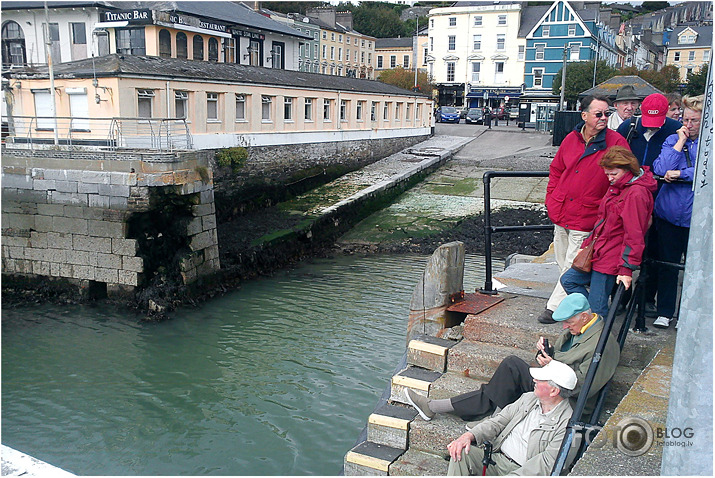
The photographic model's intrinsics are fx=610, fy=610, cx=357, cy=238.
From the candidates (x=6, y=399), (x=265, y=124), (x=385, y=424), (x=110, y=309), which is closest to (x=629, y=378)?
(x=385, y=424)

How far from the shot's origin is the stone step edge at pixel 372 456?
4.52m

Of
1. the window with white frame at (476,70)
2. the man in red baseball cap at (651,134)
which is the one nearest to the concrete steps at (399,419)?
the man in red baseball cap at (651,134)

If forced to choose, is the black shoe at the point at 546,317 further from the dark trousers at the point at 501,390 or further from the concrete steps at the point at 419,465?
the concrete steps at the point at 419,465

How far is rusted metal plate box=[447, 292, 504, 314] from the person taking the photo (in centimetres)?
550

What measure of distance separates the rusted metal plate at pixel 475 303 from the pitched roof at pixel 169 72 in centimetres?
1306

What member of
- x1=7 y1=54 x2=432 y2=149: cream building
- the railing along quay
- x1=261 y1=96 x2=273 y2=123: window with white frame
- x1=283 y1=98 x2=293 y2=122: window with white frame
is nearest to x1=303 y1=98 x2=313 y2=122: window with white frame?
x1=7 y1=54 x2=432 y2=149: cream building

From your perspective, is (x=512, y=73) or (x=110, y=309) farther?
(x=512, y=73)

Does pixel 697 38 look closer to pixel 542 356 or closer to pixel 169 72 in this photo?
pixel 169 72

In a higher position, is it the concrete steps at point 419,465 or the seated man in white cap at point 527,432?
the seated man in white cap at point 527,432

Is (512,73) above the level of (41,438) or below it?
above

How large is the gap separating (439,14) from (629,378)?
2116 inches

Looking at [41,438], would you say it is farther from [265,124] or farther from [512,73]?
[512,73]

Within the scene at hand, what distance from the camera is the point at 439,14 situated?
53.7 m

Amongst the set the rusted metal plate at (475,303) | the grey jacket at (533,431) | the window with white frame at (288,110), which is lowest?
the grey jacket at (533,431)
